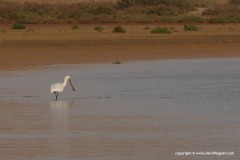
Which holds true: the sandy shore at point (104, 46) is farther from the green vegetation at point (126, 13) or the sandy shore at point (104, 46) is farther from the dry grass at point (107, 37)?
the green vegetation at point (126, 13)

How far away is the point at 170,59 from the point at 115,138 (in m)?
16.3

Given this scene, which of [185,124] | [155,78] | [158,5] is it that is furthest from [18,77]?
[158,5]

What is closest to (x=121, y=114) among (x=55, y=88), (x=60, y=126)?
(x=60, y=126)

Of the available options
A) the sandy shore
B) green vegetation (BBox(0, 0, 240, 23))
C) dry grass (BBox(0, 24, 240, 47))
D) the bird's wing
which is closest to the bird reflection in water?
the bird's wing

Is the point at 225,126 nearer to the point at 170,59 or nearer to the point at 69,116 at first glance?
the point at 69,116

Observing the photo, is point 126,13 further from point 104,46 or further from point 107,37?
point 104,46

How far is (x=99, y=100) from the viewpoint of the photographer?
16.7 meters

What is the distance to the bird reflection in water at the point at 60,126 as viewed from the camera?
11.3 meters

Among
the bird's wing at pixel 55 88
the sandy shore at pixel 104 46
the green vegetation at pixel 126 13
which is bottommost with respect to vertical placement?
the bird's wing at pixel 55 88

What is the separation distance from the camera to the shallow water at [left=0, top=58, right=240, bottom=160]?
1114 centimetres

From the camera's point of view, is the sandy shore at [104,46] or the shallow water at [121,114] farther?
the sandy shore at [104,46]

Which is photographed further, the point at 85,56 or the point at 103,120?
the point at 85,56

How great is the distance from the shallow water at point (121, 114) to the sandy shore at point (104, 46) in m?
4.49

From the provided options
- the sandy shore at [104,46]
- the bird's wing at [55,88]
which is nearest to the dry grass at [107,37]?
the sandy shore at [104,46]
